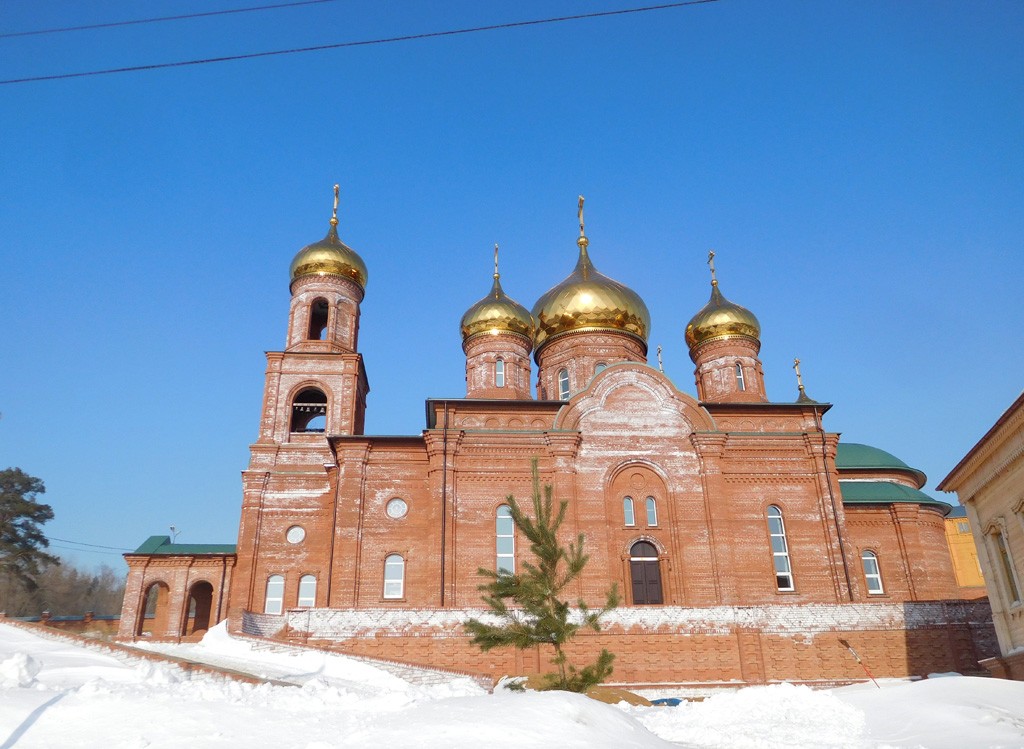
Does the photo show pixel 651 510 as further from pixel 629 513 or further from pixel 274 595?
pixel 274 595

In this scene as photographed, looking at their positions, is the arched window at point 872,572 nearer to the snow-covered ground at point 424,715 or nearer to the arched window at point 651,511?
the arched window at point 651,511

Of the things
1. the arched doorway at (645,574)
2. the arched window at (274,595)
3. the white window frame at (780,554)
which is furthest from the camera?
the arched window at (274,595)

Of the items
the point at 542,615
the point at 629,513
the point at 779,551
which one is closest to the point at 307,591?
the point at 629,513

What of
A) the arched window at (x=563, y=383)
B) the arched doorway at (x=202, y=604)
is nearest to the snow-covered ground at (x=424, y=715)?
the arched window at (x=563, y=383)

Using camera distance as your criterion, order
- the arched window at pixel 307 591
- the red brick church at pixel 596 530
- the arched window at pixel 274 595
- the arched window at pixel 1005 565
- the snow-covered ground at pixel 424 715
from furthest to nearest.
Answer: the arched window at pixel 274 595
the arched window at pixel 307 591
the red brick church at pixel 596 530
the arched window at pixel 1005 565
the snow-covered ground at pixel 424 715

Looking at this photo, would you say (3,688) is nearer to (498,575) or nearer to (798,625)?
(498,575)

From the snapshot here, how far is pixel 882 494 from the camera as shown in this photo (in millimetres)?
25906

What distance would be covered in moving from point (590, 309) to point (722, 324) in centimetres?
592

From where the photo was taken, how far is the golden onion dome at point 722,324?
30609 mm

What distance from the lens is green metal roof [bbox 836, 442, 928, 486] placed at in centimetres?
2820

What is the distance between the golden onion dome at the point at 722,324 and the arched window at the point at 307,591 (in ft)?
56.8

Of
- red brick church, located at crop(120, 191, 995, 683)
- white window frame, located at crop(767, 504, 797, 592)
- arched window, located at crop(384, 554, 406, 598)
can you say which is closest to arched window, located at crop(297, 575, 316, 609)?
red brick church, located at crop(120, 191, 995, 683)

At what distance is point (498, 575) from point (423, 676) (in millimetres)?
5467

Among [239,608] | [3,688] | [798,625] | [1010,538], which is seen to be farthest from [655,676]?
[3,688]
